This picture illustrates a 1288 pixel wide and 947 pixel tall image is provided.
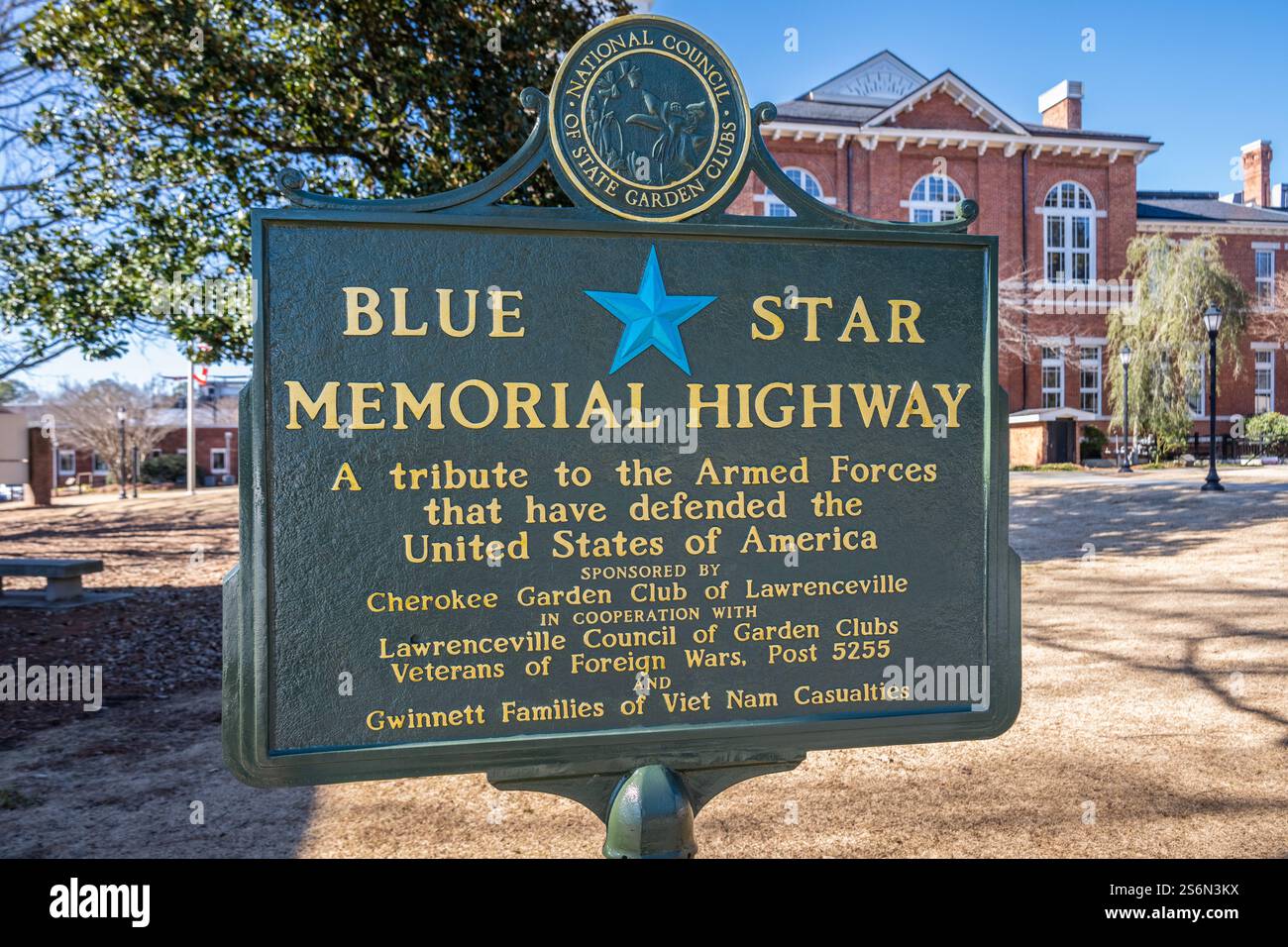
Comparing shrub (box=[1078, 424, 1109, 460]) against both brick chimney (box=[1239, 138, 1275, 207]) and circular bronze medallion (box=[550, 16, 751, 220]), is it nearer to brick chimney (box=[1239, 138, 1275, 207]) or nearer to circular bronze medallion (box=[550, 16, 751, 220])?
brick chimney (box=[1239, 138, 1275, 207])

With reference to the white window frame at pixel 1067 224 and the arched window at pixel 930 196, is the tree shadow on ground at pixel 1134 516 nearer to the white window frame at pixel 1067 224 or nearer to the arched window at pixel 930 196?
the arched window at pixel 930 196

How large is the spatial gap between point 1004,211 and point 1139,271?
5.80m

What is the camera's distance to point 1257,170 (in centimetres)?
4619

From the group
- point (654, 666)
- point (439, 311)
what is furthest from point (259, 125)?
point (654, 666)

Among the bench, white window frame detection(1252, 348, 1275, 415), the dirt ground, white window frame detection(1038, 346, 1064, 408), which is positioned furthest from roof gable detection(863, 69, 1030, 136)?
the bench

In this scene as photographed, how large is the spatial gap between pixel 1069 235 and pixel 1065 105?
6.55 meters

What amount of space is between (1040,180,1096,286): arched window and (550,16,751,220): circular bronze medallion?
3690 centimetres

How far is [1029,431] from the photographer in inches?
1259

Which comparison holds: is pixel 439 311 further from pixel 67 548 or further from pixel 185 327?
pixel 67 548

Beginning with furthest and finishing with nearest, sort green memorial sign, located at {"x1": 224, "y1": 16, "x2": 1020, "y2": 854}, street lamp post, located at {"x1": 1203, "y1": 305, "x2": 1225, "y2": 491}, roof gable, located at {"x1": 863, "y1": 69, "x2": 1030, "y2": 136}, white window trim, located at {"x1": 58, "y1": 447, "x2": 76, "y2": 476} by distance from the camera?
white window trim, located at {"x1": 58, "y1": 447, "x2": 76, "y2": 476} < roof gable, located at {"x1": 863, "y1": 69, "x2": 1030, "y2": 136} < street lamp post, located at {"x1": 1203, "y1": 305, "x2": 1225, "y2": 491} < green memorial sign, located at {"x1": 224, "y1": 16, "x2": 1020, "y2": 854}

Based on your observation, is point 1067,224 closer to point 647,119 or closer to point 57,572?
point 57,572

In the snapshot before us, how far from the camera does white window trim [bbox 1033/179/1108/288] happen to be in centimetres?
3538

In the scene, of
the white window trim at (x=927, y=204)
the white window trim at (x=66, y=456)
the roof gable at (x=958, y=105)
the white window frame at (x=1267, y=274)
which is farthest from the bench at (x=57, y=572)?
the white window trim at (x=66, y=456)

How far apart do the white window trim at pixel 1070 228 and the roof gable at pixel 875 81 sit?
26.7ft
